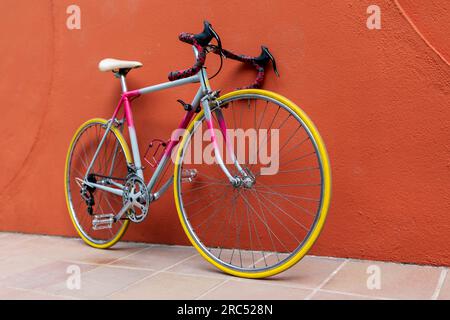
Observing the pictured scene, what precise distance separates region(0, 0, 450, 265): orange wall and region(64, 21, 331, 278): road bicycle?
0.13m

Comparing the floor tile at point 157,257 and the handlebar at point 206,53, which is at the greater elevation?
the handlebar at point 206,53

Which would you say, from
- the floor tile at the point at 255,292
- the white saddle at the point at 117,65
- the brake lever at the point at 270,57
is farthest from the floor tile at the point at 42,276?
the brake lever at the point at 270,57

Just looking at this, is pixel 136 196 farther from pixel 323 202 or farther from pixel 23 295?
pixel 323 202

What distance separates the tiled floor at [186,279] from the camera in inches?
78.5

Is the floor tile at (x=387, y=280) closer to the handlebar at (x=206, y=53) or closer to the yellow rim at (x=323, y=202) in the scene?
the yellow rim at (x=323, y=202)

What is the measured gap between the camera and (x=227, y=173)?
2.21 metres

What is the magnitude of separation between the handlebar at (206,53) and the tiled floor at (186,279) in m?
Answer: 1.04

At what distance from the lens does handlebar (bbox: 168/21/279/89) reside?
7.29ft

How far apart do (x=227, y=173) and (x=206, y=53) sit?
2.07ft

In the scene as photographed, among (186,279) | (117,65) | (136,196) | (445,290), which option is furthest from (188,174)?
(445,290)

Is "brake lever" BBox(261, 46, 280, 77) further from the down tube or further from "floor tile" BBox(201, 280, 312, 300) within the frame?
"floor tile" BBox(201, 280, 312, 300)

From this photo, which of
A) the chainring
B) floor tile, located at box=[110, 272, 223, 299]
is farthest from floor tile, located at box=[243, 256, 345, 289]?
the chainring
